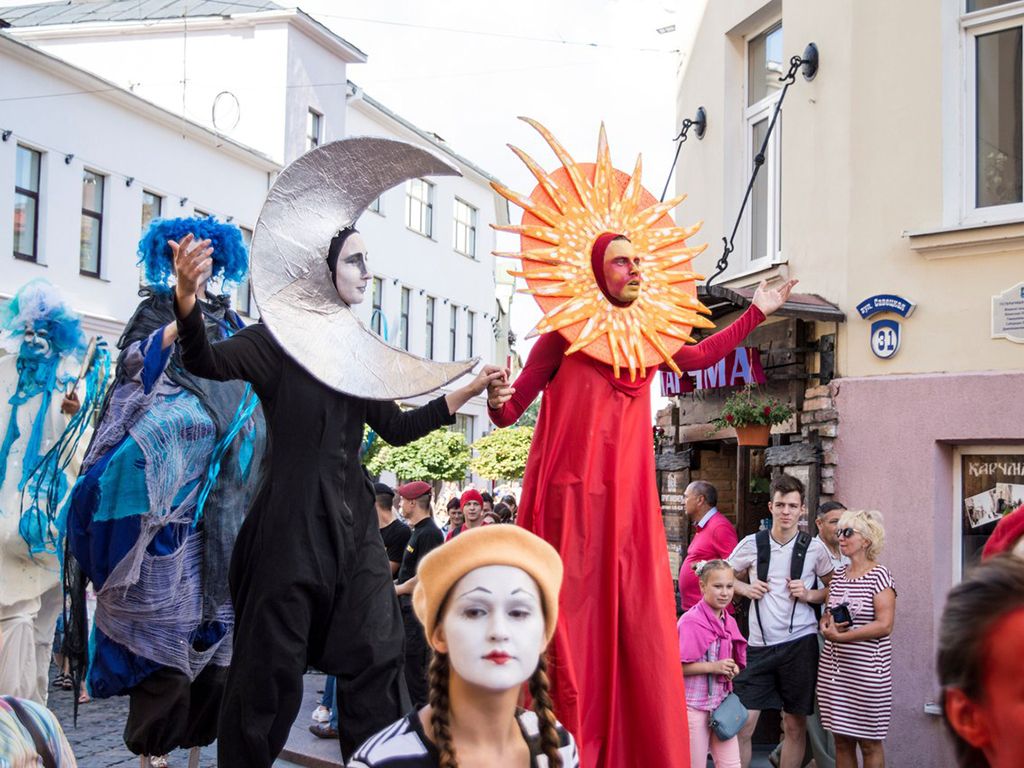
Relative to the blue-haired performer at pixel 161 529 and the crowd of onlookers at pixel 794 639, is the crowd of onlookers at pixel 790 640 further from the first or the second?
the blue-haired performer at pixel 161 529

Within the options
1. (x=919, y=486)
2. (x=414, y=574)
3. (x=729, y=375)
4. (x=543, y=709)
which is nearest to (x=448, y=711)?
(x=543, y=709)

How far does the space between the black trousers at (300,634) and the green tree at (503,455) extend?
2478cm

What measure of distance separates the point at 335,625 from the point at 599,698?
1.21m

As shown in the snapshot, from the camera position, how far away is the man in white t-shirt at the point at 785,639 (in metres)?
6.98

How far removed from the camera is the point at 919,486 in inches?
312

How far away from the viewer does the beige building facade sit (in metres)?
7.70

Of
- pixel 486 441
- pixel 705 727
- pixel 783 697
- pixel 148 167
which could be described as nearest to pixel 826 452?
pixel 783 697

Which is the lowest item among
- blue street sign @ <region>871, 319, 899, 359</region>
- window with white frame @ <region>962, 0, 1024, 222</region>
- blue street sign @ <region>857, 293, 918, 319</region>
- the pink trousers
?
the pink trousers

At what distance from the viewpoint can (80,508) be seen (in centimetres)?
514

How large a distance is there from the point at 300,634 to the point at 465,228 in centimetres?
3369

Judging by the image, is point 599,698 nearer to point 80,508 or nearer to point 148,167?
point 80,508

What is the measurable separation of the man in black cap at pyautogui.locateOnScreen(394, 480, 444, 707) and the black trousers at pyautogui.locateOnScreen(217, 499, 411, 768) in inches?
126

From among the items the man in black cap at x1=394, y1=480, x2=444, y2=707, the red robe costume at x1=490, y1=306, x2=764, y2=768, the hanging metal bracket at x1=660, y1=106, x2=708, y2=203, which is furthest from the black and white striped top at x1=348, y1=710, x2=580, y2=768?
the hanging metal bracket at x1=660, y1=106, x2=708, y2=203

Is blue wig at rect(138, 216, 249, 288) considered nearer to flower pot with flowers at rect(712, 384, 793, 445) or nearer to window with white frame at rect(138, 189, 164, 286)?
flower pot with flowers at rect(712, 384, 793, 445)
